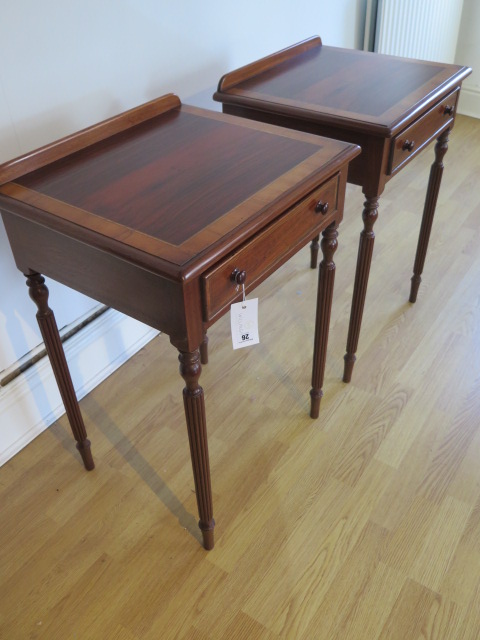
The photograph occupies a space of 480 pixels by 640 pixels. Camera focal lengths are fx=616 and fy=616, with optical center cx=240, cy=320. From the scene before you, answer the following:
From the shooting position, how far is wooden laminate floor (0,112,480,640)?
1240 millimetres

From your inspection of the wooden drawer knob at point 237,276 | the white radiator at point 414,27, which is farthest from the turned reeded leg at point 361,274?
the white radiator at point 414,27

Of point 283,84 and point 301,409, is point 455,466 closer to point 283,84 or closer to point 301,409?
point 301,409

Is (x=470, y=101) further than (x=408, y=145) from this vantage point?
Yes

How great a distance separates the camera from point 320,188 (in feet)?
3.83

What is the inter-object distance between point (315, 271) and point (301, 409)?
2.23ft

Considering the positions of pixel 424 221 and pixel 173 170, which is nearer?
pixel 173 170

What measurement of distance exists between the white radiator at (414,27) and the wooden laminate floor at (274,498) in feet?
4.02

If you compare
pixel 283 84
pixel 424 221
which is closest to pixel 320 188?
pixel 283 84

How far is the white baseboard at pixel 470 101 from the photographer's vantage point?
329 centimetres

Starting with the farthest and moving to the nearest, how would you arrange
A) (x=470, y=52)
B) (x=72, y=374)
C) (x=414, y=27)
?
(x=470, y=52) < (x=414, y=27) < (x=72, y=374)

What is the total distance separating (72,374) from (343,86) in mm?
1026

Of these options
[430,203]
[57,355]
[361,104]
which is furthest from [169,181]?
[430,203]

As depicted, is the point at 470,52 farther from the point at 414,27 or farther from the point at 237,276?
the point at 237,276

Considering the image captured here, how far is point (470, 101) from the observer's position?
3.32 metres
